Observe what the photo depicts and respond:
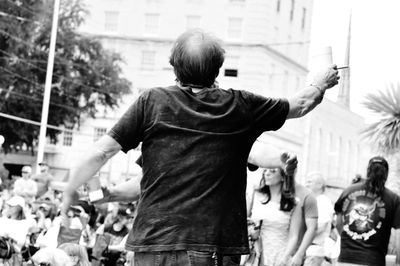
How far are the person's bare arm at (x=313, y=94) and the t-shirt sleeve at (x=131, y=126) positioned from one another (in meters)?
0.67

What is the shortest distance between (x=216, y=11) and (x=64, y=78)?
23917 mm

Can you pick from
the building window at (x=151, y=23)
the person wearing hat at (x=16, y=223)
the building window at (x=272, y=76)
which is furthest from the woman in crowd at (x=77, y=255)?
the building window at (x=151, y=23)

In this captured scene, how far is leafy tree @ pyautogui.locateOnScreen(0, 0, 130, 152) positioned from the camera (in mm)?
46406

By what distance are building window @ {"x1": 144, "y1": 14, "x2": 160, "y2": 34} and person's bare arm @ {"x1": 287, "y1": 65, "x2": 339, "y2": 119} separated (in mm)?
69705

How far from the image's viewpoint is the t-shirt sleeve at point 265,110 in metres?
4.16

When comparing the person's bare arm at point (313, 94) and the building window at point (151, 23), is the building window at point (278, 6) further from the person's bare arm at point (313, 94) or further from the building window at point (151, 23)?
the person's bare arm at point (313, 94)

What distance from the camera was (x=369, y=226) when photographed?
8.27 meters

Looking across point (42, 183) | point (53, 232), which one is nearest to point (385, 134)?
point (53, 232)

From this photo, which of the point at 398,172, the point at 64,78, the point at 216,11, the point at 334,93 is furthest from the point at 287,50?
the point at 334,93

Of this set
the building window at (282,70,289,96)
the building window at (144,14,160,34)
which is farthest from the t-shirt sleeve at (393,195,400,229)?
the building window at (282,70,289,96)

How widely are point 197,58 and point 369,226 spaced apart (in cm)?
456

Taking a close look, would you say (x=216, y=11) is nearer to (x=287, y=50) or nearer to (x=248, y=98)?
(x=287, y=50)

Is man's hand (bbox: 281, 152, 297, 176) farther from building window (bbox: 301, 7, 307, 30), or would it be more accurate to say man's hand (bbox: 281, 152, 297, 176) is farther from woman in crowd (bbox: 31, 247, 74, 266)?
building window (bbox: 301, 7, 307, 30)

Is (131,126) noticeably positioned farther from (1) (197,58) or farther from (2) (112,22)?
(2) (112,22)
